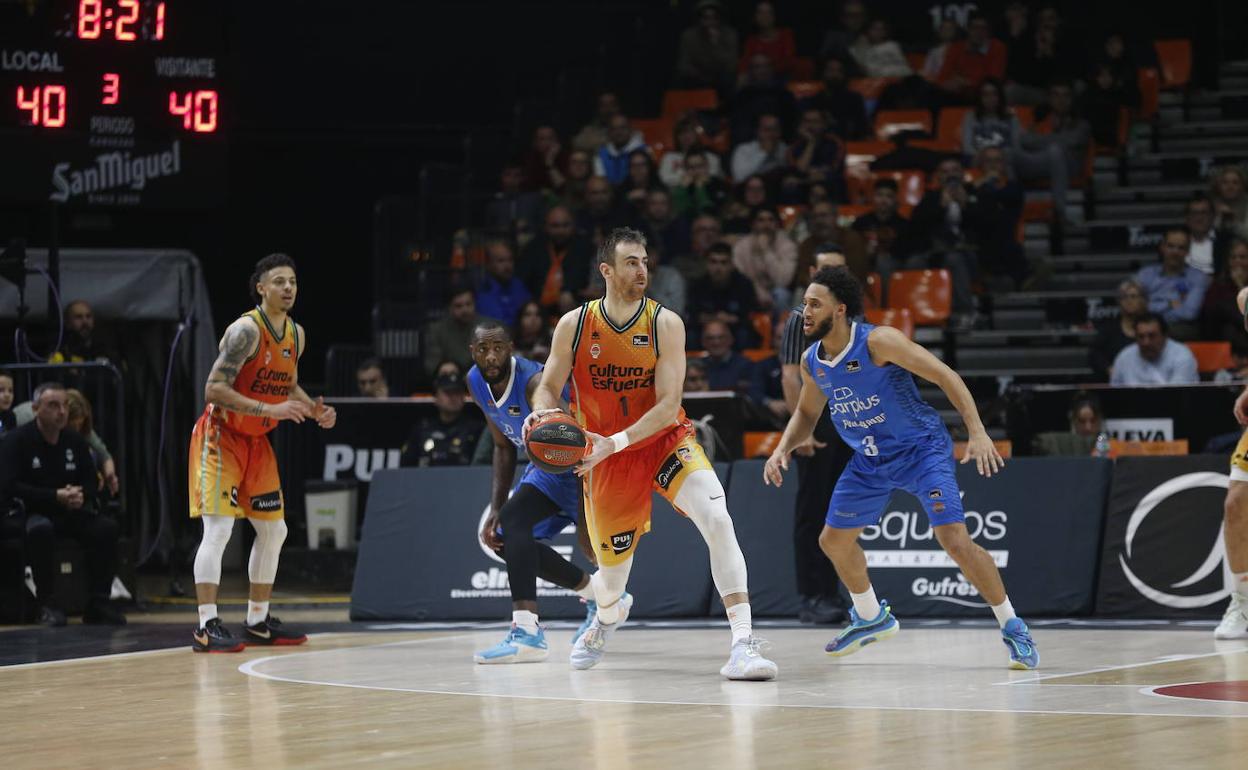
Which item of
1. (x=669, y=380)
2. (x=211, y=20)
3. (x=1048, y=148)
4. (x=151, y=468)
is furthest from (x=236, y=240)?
(x=669, y=380)

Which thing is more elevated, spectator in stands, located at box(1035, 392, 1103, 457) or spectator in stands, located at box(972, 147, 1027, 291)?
spectator in stands, located at box(972, 147, 1027, 291)

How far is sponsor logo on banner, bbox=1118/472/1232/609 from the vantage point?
10734 millimetres

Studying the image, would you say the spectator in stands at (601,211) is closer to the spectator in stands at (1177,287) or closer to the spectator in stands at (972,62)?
the spectator in stands at (972,62)

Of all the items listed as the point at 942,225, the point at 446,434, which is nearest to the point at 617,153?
the point at 942,225

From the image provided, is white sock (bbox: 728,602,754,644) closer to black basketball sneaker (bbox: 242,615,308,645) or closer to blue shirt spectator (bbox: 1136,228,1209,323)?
black basketball sneaker (bbox: 242,615,308,645)

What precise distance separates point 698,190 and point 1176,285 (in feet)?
15.3

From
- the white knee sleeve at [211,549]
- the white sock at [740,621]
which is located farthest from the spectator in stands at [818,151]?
the white sock at [740,621]

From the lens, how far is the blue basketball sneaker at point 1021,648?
8.16 m

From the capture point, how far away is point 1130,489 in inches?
435

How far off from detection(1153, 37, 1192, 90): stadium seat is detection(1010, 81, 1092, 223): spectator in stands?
6.16 ft

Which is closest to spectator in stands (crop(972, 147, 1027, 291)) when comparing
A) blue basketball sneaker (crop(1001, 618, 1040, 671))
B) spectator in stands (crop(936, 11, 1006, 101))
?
spectator in stands (crop(936, 11, 1006, 101))

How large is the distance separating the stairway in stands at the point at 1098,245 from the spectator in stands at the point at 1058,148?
0.28m

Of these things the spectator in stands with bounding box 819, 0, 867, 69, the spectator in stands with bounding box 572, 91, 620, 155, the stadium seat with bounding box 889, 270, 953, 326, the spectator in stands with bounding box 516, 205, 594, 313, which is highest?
the spectator in stands with bounding box 819, 0, 867, 69

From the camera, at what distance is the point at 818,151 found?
57.7ft
